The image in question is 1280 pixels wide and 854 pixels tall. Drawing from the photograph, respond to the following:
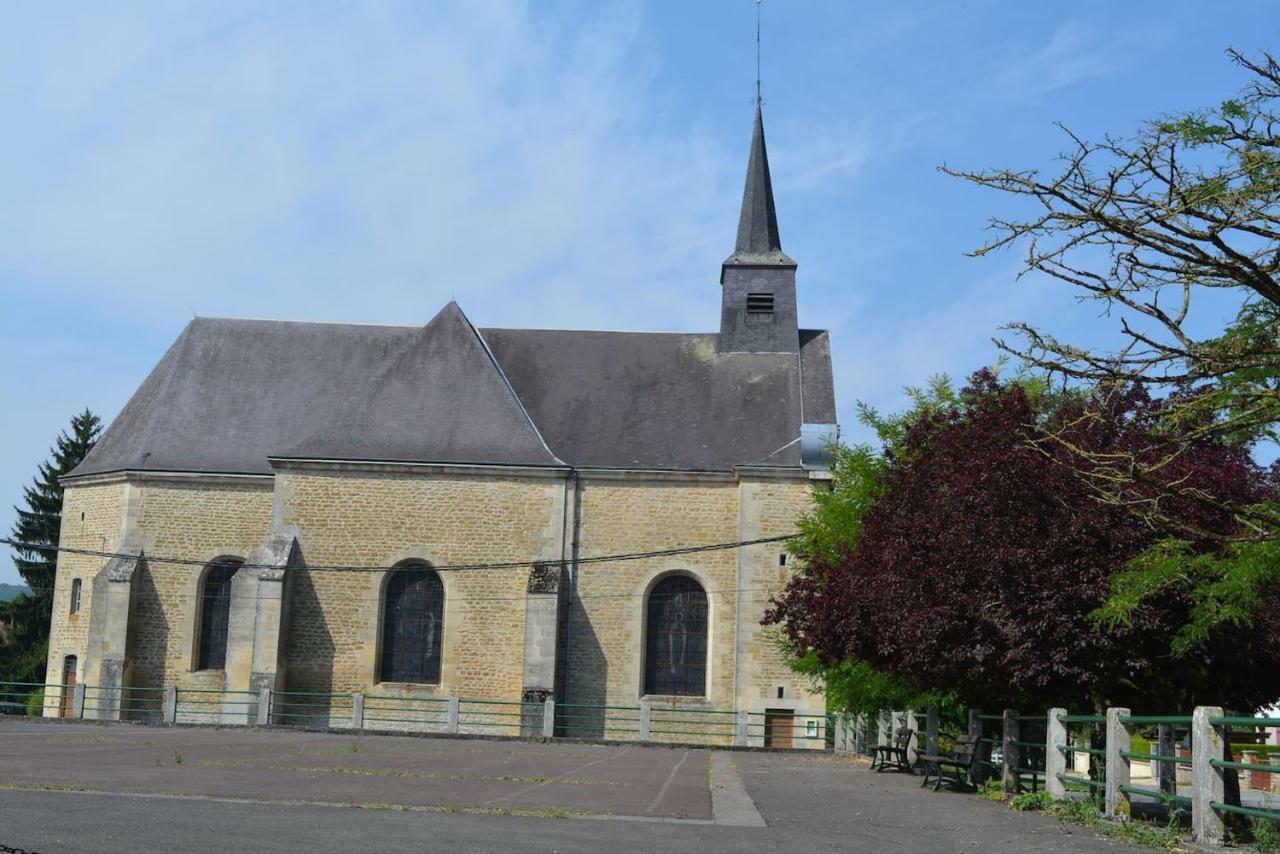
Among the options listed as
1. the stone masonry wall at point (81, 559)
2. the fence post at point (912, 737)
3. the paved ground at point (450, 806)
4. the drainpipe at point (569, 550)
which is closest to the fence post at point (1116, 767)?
the paved ground at point (450, 806)

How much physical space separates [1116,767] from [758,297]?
67.4ft

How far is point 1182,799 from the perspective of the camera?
10.2 metres

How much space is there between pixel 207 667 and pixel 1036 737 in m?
18.2

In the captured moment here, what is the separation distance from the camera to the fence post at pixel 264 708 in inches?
995

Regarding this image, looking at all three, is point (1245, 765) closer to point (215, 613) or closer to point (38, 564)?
point (215, 613)

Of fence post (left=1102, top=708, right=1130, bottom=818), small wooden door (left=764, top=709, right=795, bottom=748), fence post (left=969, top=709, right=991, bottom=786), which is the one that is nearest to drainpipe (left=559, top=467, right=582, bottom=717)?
small wooden door (left=764, top=709, right=795, bottom=748)

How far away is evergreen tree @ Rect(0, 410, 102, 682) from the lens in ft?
139

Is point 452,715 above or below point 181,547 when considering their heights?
below

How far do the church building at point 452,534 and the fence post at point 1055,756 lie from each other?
14.0m

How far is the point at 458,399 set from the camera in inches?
1109

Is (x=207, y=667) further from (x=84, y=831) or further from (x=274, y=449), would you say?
(x=84, y=831)

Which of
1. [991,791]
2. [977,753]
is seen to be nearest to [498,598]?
[977,753]

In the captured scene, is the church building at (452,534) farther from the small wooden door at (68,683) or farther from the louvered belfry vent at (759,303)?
the louvered belfry vent at (759,303)

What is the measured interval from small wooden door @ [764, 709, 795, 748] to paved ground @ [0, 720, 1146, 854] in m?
8.51
